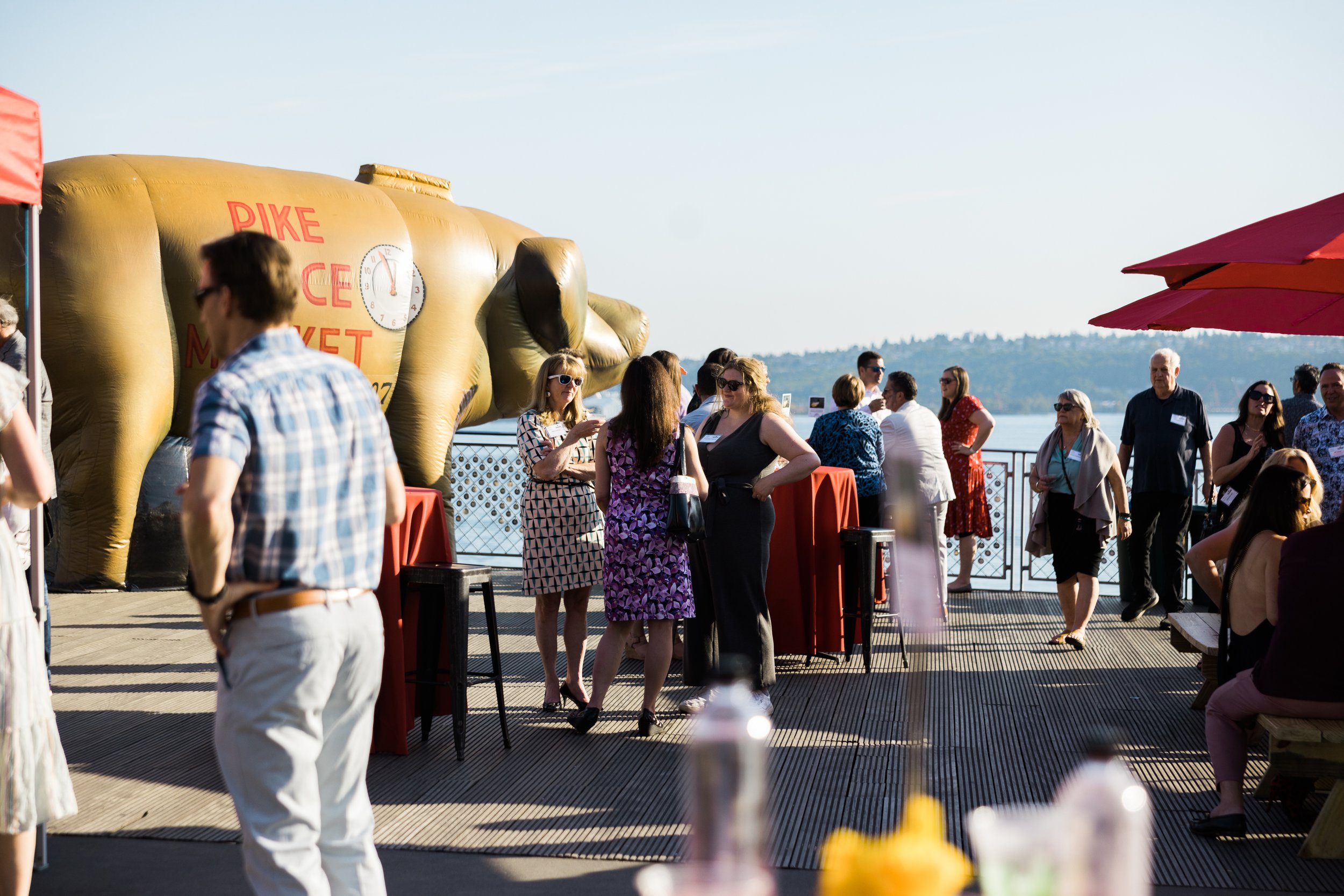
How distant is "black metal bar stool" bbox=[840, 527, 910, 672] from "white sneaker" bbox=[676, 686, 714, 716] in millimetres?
1088

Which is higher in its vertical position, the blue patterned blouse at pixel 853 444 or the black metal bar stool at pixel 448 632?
the blue patterned blouse at pixel 853 444

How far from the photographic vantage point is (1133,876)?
105 cm

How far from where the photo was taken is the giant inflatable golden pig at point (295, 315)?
8.12 meters

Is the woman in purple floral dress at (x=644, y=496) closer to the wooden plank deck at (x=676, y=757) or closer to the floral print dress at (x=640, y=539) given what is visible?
the floral print dress at (x=640, y=539)

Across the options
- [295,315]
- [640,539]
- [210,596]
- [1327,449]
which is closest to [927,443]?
[1327,449]

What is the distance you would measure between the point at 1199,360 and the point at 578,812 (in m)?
29.9

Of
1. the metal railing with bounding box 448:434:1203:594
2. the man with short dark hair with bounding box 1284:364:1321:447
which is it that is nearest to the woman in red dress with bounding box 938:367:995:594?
the metal railing with bounding box 448:434:1203:594

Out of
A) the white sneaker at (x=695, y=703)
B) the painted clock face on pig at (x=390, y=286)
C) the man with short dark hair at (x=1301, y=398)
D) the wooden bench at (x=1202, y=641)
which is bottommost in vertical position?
the white sneaker at (x=695, y=703)

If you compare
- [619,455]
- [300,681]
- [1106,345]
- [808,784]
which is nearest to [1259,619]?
[808,784]

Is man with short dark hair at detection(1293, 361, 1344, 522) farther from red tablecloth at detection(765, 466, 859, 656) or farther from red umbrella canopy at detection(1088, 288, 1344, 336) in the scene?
red tablecloth at detection(765, 466, 859, 656)

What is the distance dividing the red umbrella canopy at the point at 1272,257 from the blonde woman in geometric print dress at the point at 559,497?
7.76 feet

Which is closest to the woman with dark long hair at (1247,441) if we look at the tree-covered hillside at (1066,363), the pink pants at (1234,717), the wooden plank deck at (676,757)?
the wooden plank deck at (676,757)

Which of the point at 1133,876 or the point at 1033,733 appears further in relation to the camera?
the point at 1033,733

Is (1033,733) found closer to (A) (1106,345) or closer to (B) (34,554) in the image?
(B) (34,554)
